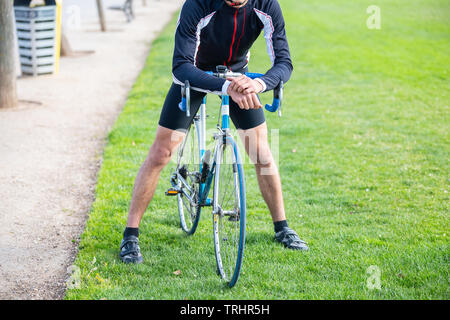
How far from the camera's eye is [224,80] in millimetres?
3668

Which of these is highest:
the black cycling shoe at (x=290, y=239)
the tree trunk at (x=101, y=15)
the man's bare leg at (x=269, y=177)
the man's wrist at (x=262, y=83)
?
the man's wrist at (x=262, y=83)

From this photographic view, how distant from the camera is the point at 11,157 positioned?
276 inches

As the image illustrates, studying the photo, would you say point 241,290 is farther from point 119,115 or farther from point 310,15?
point 310,15

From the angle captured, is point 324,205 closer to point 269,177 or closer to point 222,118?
point 269,177

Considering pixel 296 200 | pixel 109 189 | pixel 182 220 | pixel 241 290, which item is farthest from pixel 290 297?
pixel 109 189

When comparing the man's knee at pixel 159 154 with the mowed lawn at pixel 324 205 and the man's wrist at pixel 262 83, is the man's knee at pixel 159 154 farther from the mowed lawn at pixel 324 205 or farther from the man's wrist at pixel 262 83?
the man's wrist at pixel 262 83

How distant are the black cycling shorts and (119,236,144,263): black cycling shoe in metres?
0.94

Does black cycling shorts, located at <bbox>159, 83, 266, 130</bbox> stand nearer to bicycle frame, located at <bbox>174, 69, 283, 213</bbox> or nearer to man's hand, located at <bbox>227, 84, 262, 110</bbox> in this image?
bicycle frame, located at <bbox>174, 69, 283, 213</bbox>

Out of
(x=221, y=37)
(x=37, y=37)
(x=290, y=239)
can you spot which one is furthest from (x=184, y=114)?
(x=37, y=37)

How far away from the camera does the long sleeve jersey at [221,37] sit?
12.4ft

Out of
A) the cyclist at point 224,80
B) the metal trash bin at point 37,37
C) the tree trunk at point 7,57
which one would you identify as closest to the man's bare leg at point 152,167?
the cyclist at point 224,80

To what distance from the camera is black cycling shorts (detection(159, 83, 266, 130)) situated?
4188 mm

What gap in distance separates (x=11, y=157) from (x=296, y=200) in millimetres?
3602

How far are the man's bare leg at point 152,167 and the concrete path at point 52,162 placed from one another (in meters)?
0.66
